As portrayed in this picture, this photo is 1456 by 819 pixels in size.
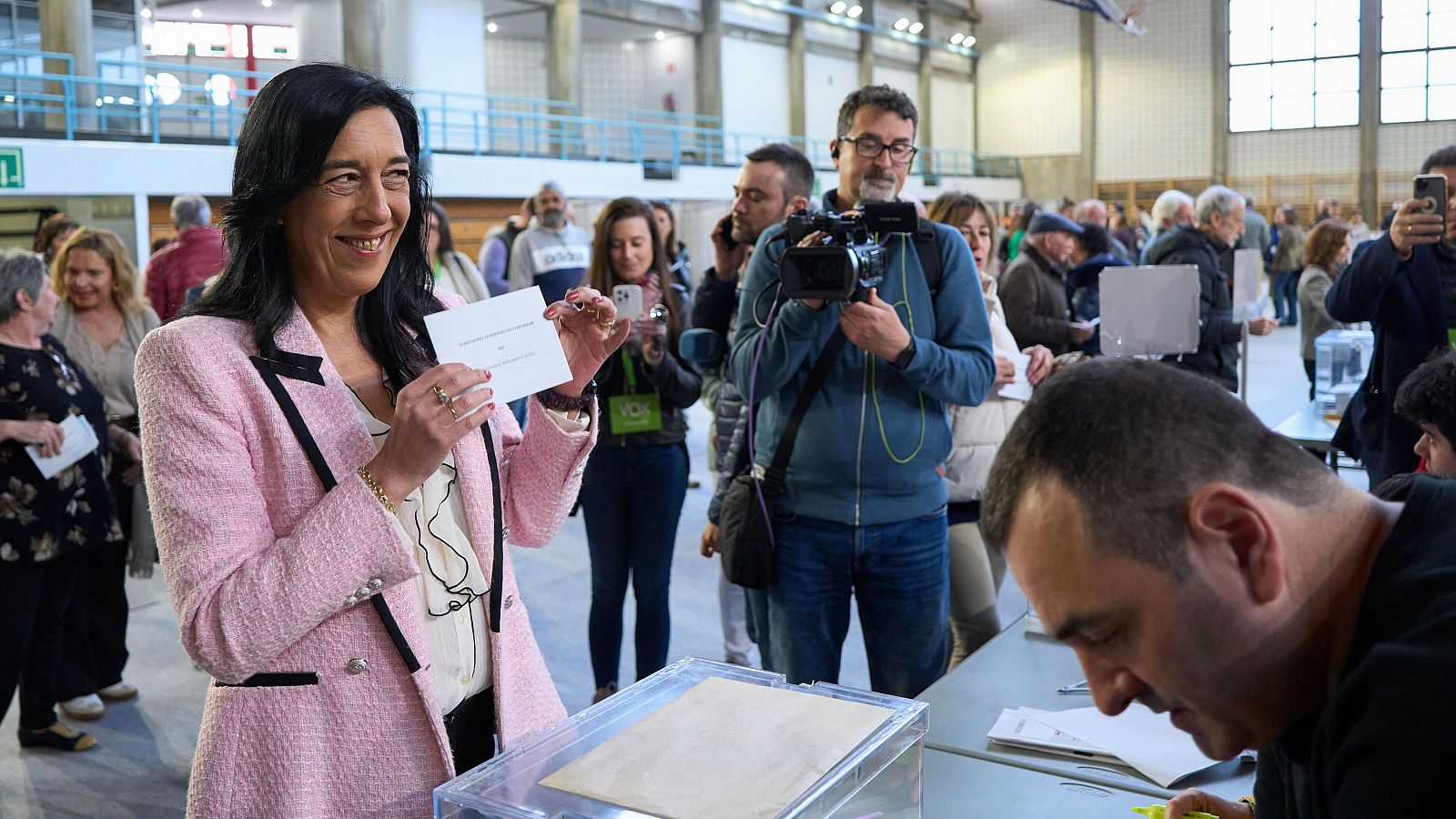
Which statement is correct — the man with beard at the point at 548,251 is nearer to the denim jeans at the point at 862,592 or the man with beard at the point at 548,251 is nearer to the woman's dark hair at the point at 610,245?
the woman's dark hair at the point at 610,245

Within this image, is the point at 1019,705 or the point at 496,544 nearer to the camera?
the point at 496,544

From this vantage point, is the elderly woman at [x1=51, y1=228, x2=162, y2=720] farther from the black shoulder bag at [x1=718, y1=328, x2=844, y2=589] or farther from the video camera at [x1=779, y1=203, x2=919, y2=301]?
the video camera at [x1=779, y1=203, x2=919, y2=301]

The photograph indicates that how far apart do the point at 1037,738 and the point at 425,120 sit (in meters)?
11.3

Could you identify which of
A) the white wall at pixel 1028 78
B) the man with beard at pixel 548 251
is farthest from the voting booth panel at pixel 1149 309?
the white wall at pixel 1028 78

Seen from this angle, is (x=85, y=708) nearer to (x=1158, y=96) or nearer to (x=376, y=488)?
(x=376, y=488)

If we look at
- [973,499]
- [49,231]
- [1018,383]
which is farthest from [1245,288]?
[49,231]

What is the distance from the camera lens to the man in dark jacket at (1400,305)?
10.5ft

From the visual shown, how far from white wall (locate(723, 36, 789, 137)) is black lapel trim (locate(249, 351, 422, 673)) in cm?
1780

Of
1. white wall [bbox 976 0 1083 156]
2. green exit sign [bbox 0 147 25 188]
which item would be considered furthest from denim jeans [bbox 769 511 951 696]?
white wall [bbox 976 0 1083 156]

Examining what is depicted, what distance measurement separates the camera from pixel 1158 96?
2175 centimetres

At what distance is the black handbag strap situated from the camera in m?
2.28

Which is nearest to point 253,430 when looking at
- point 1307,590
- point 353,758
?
point 353,758

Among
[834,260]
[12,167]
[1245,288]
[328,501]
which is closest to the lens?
[328,501]

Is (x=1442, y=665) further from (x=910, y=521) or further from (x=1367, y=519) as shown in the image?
(x=910, y=521)
